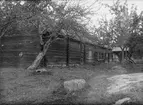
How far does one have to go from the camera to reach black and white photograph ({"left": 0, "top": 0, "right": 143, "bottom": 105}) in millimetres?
5922

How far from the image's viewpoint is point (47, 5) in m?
9.68

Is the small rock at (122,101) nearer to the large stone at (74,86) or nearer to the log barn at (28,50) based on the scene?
the large stone at (74,86)

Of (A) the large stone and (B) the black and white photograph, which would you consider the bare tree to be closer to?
(B) the black and white photograph

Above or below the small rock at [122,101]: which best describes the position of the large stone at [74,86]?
above

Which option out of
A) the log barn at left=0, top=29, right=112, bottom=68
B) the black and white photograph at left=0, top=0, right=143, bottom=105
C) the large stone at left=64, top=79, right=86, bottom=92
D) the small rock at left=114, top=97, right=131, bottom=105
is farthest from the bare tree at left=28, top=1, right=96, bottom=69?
the small rock at left=114, top=97, right=131, bottom=105

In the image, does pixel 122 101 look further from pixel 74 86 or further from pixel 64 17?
pixel 64 17

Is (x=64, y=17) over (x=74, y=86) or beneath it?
over

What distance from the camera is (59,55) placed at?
608 inches

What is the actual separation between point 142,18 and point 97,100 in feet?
56.2

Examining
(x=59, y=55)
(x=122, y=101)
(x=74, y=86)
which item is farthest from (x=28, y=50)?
(x=122, y=101)

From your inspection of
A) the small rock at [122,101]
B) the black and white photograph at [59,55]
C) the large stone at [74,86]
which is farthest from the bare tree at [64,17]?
the small rock at [122,101]

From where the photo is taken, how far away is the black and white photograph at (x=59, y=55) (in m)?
5.92

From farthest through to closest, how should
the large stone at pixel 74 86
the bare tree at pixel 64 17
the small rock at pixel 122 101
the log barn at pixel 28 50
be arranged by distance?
the log barn at pixel 28 50 < the bare tree at pixel 64 17 < the large stone at pixel 74 86 < the small rock at pixel 122 101

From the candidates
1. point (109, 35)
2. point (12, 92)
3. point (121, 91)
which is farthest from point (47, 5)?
point (109, 35)
